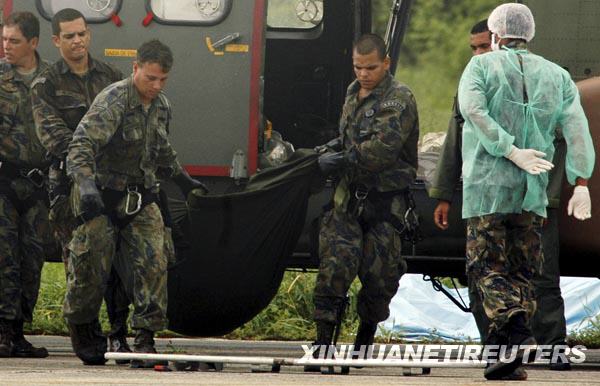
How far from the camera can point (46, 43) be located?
33.3 ft

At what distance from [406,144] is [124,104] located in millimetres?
1701

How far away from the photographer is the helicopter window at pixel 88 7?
10.1 meters

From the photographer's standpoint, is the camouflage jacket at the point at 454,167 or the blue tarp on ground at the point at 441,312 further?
the blue tarp on ground at the point at 441,312

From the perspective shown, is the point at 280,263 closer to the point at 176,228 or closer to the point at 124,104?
the point at 176,228

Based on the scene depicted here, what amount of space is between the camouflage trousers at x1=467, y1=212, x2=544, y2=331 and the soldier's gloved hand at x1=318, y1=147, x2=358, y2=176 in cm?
118

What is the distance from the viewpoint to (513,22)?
820cm

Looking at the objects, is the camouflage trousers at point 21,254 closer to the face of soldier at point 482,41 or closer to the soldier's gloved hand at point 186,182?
the soldier's gloved hand at point 186,182

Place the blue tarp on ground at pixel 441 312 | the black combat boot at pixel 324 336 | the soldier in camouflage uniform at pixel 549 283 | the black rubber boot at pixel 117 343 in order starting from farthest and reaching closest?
the blue tarp on ground at pixel 441 312 → the black rubber boot at pixel 117 343 → the soldier in camouflage uniform at pixel 549 283 → the black combat boot at pixel 324 336

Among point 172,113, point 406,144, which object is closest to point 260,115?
point 172,113

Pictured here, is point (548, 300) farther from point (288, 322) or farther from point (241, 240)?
point (288, 322)

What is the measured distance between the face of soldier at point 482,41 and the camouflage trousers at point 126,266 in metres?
2.25

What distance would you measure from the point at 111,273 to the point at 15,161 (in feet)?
Answer: 2.99

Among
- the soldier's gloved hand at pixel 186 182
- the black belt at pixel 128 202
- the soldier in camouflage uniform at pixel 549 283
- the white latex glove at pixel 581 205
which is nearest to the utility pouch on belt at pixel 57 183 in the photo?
the black belt at pixel 128 202

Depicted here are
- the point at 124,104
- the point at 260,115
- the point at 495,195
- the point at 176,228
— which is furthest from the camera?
the point at 260,115
